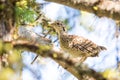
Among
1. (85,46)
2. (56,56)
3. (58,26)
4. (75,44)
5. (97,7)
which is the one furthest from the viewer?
(75,44)

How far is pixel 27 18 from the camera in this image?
2877 mm

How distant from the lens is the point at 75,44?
4184 mm

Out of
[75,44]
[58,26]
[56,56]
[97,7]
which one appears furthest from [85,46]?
[56,56]

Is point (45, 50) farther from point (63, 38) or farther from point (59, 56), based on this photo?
point (63, 38)

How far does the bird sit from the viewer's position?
144 inches

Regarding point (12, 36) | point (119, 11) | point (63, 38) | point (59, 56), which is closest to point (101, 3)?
point (119, 11)

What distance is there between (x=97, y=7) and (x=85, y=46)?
1.92m

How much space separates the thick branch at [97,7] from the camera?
2.09m

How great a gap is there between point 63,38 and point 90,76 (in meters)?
2.90

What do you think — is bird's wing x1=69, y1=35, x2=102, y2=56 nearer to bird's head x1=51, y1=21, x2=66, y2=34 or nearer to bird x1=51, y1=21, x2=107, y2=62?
bird x1=51, y1=21, x2=107, y2=62

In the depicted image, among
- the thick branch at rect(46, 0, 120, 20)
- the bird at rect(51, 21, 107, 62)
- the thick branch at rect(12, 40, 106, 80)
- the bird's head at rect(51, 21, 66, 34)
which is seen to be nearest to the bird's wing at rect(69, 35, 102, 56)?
the bird at rect(51, 21, 107, 62)

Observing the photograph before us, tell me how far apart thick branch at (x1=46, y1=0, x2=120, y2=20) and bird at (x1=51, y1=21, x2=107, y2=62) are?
1405mm

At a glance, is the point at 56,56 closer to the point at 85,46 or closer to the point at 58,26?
the point at 58,26

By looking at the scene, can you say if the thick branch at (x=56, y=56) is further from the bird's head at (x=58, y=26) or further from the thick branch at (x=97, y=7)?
the bird's head at (x=58, y=26)
